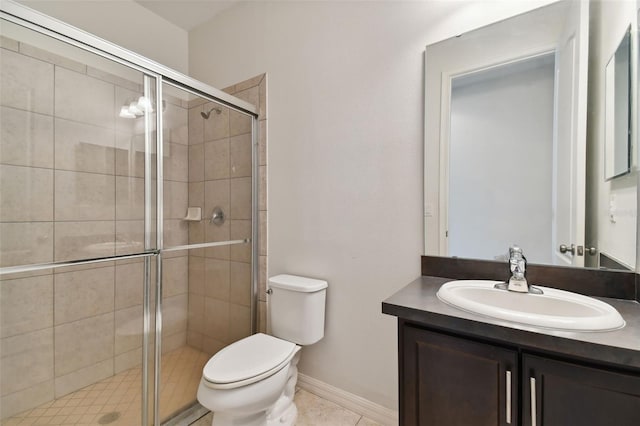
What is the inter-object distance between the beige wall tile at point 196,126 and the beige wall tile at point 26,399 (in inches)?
58.5

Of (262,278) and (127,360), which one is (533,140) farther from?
(127,360)

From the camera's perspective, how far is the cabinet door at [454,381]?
A: 815 mm

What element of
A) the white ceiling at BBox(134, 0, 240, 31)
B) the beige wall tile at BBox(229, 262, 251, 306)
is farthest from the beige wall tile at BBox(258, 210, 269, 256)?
the white ceiling at BBox(134, 0, 240, 31)

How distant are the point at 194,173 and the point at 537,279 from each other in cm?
190

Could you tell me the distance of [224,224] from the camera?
1924 millimetres

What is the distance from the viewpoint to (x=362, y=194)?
1577 millimetres

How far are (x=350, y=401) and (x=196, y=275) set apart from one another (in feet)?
4.05

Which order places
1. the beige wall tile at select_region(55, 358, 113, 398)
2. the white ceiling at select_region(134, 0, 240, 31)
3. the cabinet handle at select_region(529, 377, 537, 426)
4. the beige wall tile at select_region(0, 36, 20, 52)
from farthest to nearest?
1. the white ceiling at select_region(134, 0, 240, 31)
2. the beige wall tile at select_region(55, 358, 113, 398)
3. the beige wall tile at select_region(0, 36, 20, 52)
4. the cabinet handle at select_region(529, 377, 537, 426)

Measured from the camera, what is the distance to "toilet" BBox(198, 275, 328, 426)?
1206mm

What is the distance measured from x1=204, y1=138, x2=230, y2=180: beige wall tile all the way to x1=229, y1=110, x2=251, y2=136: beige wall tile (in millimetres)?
87

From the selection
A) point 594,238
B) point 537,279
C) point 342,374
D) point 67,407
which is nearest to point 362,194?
point 537,279

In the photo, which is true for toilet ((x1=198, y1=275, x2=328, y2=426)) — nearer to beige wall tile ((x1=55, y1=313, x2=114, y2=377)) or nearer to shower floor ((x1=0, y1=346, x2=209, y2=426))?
shower floor ((x1=0, y1=346, x2=209, y2=426))

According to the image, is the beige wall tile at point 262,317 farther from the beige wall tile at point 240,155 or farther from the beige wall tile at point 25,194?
the beige wall tile at point 25,194

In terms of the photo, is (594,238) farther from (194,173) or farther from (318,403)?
(194,173)
